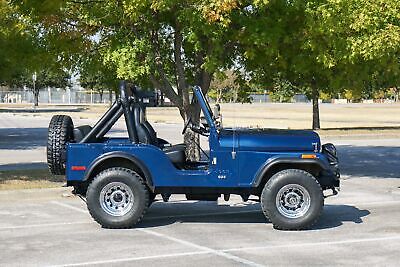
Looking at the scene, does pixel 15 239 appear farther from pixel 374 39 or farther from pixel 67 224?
pixel 374 39

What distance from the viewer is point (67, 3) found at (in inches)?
569

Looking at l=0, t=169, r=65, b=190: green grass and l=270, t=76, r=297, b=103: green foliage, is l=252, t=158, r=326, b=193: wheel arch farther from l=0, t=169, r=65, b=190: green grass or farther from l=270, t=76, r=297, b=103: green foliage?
l=270, t=76, r=297, b=103: green foliage

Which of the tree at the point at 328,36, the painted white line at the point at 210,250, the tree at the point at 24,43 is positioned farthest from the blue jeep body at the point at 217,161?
the tree at the point at 24,43

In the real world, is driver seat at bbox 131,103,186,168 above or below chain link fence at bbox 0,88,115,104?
below

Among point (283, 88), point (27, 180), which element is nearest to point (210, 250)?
point (27, 180)

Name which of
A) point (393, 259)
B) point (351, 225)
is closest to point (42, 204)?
point (351, 225)

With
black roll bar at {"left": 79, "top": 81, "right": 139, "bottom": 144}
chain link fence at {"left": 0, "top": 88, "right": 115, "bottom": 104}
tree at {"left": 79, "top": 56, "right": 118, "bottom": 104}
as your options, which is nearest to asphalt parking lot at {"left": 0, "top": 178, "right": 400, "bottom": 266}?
black roll bar at {"left": 79, "top": 81, "right": 139, "bottom": 144}

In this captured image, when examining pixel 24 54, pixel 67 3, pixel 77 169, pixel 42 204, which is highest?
pixel 67 3

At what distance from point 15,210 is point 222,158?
3785mm

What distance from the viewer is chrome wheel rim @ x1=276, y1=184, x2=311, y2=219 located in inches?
382

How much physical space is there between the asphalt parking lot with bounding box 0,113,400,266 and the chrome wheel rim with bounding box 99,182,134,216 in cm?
31

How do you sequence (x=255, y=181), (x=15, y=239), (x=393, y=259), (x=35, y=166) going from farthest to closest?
(x=35, y=166)
(x=255, y=181)
(x=15, y=239)
(x=393, y=259)

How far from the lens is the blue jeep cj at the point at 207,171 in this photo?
31.8ft

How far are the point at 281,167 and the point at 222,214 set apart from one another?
164 cm
